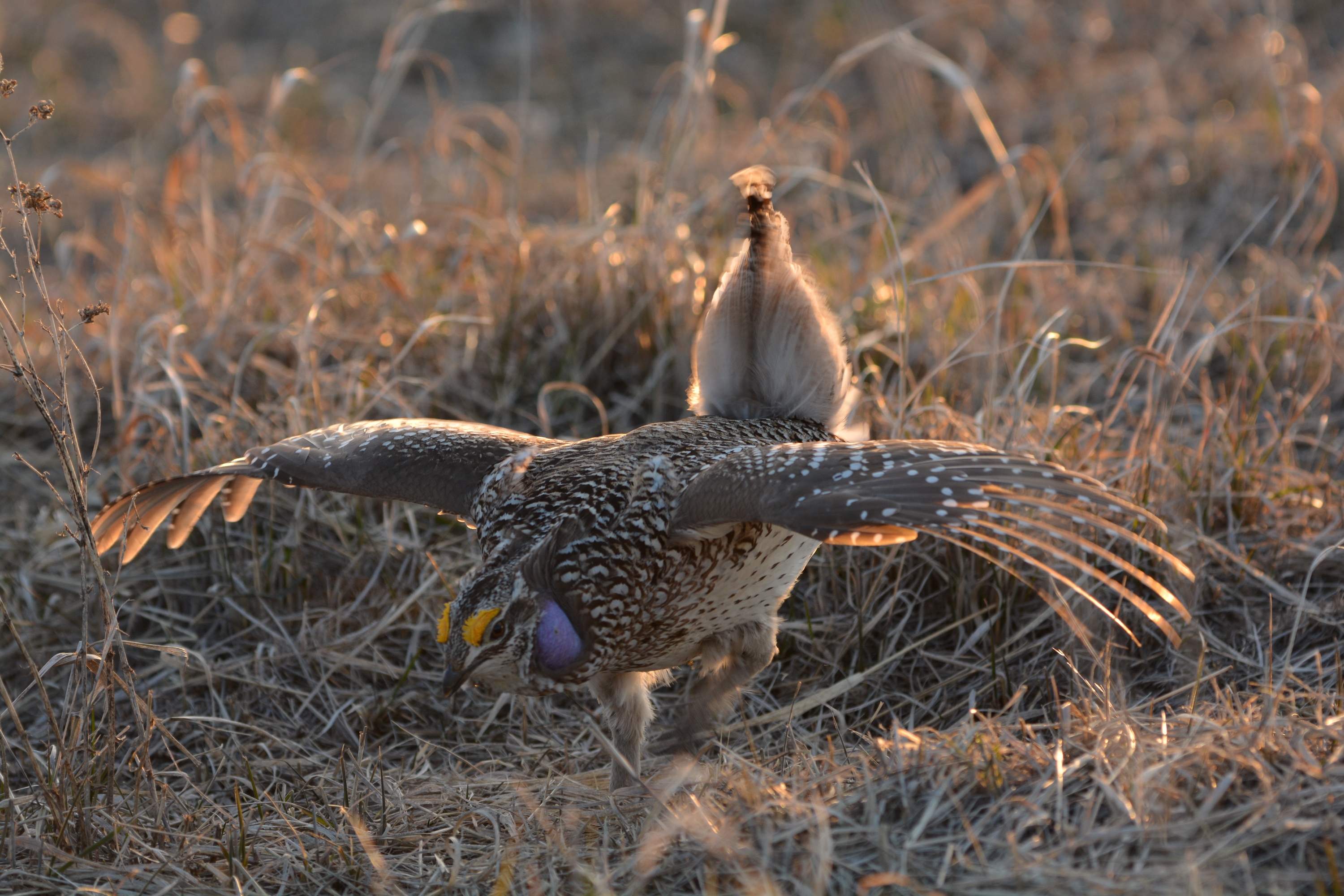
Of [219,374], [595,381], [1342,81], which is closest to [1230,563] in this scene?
[595,381]

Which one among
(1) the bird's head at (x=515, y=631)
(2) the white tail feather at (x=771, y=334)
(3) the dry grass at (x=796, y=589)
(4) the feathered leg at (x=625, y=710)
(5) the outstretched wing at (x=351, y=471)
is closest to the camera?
(3) the dry grass at (x=796, y=589)

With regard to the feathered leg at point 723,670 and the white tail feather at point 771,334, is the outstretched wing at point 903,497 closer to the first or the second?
the feathered leg at point 723,670

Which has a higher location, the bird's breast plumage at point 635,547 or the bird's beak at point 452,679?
the bird's breast plumage at point 635,547

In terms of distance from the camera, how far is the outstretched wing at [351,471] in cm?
314

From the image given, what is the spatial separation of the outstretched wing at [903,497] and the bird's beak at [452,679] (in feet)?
1.91

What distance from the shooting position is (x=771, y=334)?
11.6 ft

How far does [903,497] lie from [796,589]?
50.1 inches

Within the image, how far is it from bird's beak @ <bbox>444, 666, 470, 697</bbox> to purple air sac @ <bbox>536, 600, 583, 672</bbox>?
7.0 inches

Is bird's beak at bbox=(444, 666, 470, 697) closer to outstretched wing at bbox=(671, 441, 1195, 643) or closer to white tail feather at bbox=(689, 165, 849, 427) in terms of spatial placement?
outstretched wing at bbox=(671, 441, 1195, 643)

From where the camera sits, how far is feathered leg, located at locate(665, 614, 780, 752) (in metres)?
3.08

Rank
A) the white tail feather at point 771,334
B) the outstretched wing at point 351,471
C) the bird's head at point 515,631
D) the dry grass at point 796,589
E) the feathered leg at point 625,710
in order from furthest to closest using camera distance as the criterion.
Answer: the white tail feather at point 771,334 < the outstretched wing at point 351,471 < the feathered leg at point 625,710 < the bird's head at point 515,631 < the dry grass at point 796,589

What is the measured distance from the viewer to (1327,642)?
3178 mm

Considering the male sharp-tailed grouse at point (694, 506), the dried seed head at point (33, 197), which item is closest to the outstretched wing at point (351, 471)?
the male sharp-tailed grouse at point (694, 506)

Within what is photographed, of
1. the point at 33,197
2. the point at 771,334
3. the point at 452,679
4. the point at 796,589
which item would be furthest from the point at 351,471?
the point at 796,589
